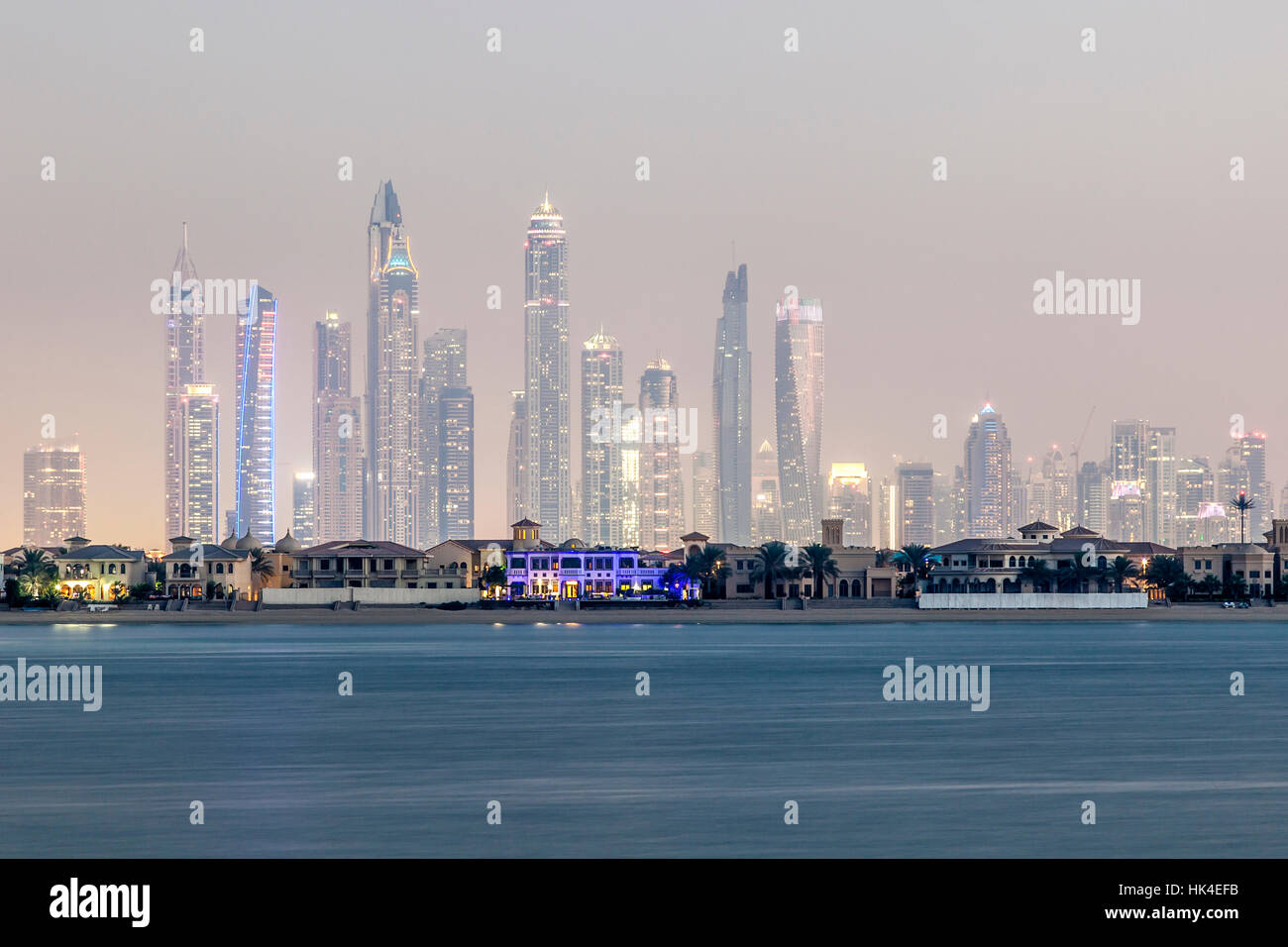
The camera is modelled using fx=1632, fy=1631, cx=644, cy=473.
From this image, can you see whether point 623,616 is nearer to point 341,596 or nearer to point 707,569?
point 707,569

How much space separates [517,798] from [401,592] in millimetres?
112761

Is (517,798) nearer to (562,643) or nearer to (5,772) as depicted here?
(5,772)

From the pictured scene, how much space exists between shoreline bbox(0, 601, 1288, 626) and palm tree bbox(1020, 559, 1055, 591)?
4351 millimetres

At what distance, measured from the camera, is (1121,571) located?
15912cm

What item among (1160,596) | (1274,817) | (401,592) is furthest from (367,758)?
(1160,596)

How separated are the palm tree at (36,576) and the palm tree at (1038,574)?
93075 mm

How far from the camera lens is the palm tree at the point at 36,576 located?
500 feet

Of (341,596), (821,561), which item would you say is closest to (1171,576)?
(821,561)

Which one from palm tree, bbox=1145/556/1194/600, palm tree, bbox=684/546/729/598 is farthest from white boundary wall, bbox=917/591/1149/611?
palm tree, bbox=684/546/729/598

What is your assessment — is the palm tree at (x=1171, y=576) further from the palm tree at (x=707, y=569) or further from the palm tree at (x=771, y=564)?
the palm tree at (x=707, y=569)

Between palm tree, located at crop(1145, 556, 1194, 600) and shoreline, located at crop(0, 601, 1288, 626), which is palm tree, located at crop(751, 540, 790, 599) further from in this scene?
palm tree, located at crop(1145, 556, 1194, 600)

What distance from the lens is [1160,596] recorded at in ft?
536

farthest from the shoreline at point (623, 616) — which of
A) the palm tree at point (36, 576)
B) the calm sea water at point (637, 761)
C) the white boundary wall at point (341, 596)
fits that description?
the calm sea water at point (637, 761)

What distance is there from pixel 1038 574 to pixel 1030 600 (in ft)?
10.8
